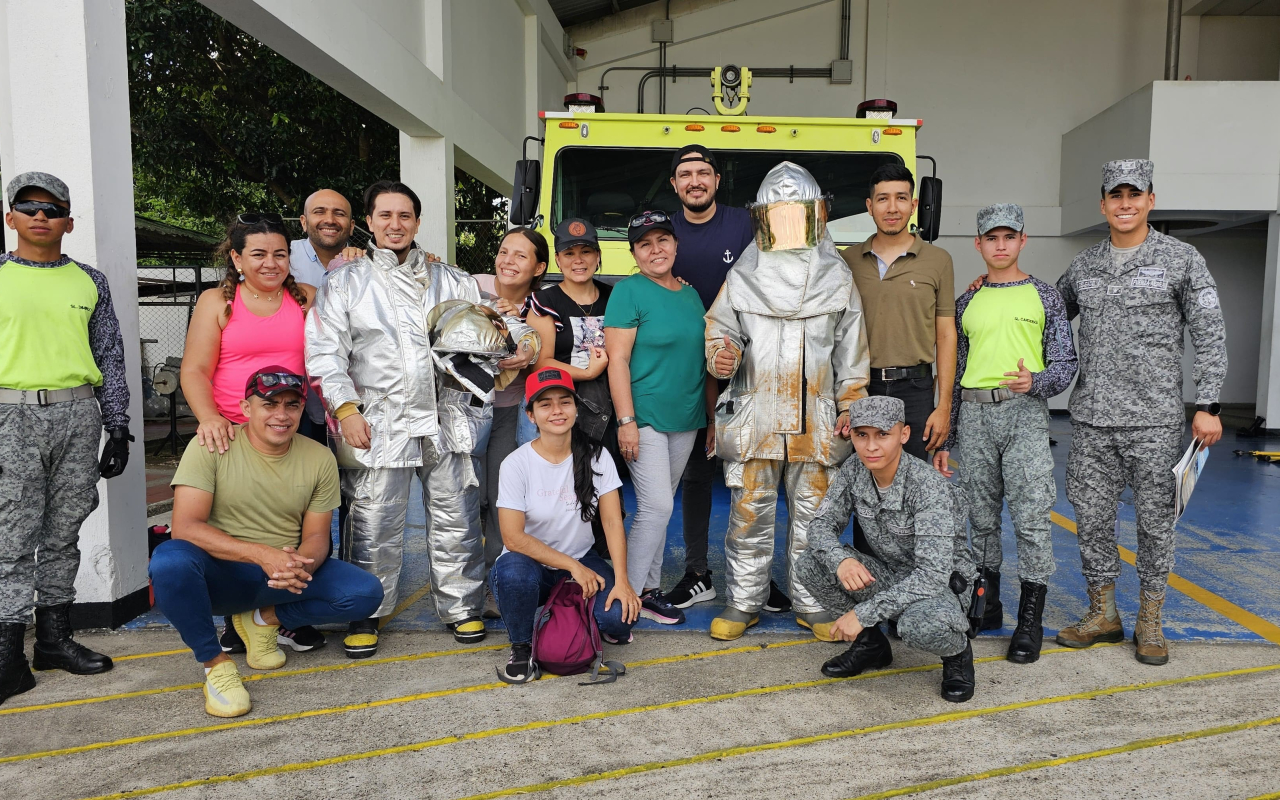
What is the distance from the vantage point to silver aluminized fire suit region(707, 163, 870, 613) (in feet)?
11.1

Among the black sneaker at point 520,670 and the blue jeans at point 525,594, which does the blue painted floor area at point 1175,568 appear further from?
the black sneaker at point 520,670

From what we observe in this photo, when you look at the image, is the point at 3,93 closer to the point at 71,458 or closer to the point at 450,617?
the point at 71,458

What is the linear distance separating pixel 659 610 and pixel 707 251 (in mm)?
1605

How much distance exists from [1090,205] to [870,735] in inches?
416

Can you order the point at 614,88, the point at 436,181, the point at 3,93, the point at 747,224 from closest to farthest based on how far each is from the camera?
the point at 3,93 < the point at 747,224 < the point at 436,181 < the point at 614,88

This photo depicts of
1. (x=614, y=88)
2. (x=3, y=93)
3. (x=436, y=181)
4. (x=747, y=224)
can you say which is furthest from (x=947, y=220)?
(x=3, y=93)

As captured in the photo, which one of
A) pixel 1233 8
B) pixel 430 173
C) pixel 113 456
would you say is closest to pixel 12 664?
pixel 113 456

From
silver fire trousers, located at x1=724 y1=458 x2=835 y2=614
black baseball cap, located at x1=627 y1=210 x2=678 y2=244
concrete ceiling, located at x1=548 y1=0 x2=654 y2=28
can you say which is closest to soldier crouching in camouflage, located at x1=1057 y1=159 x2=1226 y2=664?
silver fire trousers, located at x1=724 y1=458 x2=835 y2=614

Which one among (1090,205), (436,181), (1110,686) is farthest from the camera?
(1090,205)

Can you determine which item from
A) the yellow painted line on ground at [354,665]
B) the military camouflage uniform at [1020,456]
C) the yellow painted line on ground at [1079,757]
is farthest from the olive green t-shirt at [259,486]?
the military camouflage uniform at [1020,456]

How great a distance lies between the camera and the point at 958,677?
2.94 m

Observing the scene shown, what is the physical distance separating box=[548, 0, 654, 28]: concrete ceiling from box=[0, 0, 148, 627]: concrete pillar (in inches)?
374

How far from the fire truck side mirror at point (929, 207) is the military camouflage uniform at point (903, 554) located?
2.53m

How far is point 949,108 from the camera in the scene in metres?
12.3
